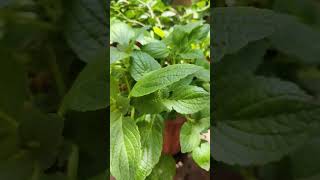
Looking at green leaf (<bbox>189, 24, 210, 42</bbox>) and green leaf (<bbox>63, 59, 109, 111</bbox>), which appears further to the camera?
green leaf (<bbox>189, 24, 210, 42</bbox>)

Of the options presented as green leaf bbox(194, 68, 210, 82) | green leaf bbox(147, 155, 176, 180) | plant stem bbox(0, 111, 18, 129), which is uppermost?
green leaf bbox(194, 68, 210, 82)

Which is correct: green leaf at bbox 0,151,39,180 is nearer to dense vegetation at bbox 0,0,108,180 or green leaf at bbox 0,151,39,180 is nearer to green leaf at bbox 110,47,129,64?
dense vegetation at bbox 0,0,108,180

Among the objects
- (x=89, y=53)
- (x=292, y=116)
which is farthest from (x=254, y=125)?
(x=89, y=53)

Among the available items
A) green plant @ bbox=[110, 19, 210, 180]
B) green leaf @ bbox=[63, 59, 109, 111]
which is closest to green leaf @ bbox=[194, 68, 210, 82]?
green plant @ bbox=[110, 19, 210, 180]

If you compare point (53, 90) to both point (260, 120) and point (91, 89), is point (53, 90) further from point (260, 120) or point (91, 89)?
point (260, 120)

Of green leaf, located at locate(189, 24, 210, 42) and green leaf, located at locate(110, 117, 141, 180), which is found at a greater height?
green leaf, located at locate(189, 24, 210, 42)

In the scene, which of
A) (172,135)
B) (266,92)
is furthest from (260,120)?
(172,135)
